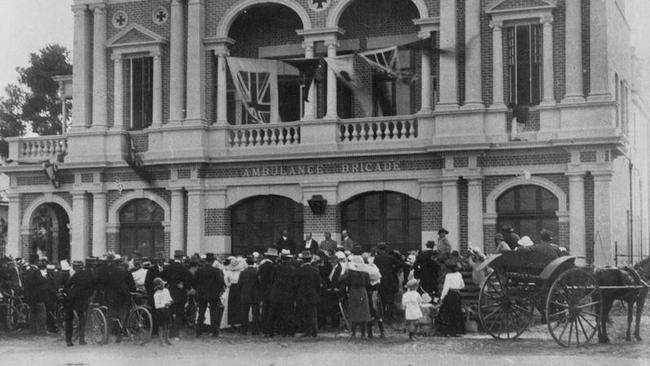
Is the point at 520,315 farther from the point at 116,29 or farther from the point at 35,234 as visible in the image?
the point at 35,234

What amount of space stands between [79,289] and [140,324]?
4.26ft

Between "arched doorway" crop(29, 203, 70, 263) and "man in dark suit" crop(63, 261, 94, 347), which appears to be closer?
"man in dark suit" crop(63, 261, 94, 347)

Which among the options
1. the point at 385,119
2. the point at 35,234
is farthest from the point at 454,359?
the point at 35,234

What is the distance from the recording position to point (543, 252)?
16609mm

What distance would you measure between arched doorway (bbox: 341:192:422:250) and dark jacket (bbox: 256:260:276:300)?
7987mm

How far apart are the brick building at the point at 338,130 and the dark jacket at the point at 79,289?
978 cm

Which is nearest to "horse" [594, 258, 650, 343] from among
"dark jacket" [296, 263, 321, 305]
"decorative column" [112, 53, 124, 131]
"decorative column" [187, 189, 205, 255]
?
"dark jacket" [296, 263, 321, 305]

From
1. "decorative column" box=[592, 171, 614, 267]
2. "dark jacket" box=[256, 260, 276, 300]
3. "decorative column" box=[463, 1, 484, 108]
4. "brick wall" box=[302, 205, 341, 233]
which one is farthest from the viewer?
"brick wall" box=[302, 205, 341, 233]

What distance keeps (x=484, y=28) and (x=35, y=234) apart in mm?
16166

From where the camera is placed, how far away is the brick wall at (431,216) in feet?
87.7

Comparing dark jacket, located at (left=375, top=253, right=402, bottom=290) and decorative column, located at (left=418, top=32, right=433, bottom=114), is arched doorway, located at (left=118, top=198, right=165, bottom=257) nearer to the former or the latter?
decorative column, located at (left=418, top=32, right=433, bottom=114)

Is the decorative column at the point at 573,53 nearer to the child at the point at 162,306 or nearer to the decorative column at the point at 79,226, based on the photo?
the child at the point at 162,306

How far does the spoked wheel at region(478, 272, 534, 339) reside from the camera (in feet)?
56.0

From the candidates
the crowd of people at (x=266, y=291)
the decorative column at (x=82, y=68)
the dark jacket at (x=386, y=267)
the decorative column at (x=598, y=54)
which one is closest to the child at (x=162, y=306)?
the crowd of people at (x=266, y=291)
